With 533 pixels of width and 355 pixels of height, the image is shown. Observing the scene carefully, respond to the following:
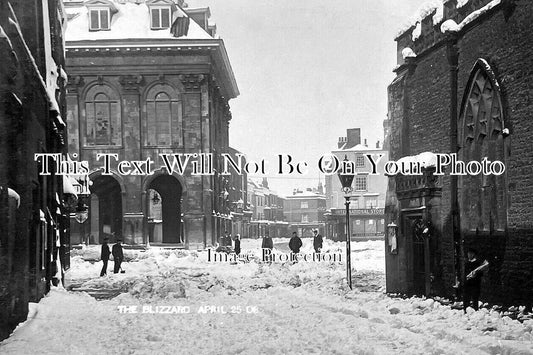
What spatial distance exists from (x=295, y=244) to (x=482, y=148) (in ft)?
11.6

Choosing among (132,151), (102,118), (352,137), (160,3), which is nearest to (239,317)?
(132,151)

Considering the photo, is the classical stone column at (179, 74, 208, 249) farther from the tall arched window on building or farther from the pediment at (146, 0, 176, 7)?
the tall arched window on building

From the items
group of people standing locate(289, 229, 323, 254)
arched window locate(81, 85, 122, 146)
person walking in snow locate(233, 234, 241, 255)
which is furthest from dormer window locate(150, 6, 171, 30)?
group of people standing locate(289, 229, 323, 254)

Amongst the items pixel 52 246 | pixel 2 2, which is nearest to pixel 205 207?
pixel 52 246

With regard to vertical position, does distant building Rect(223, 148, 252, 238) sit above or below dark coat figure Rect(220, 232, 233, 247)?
above

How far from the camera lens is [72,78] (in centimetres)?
1077

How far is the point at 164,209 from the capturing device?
11172 millimetres

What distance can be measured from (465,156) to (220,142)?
4482mm

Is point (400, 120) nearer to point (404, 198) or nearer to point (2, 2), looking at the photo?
point (404, 198)

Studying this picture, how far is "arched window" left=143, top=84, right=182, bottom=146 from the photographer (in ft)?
34.2

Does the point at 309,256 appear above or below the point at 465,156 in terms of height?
below

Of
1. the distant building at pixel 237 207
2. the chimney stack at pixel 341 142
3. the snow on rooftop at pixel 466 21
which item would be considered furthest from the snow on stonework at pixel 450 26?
the distant building at pixel 237 207

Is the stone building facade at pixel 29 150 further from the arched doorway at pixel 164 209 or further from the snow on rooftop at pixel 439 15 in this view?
the snow on rooftop at pixel 439 15

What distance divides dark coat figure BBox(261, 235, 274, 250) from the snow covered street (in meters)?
0.13
